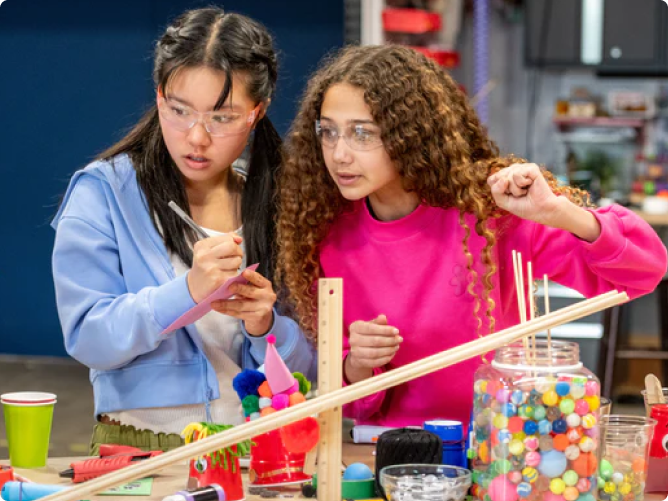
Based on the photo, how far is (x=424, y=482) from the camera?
5.19 ft

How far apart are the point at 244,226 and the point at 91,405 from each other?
159 inches

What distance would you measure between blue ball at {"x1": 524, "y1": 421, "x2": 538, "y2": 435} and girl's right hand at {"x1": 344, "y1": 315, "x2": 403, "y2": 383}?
41cm

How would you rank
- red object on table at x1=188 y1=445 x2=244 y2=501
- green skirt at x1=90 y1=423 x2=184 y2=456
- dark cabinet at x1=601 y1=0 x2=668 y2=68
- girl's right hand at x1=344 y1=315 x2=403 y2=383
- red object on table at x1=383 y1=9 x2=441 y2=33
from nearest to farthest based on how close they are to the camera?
red object on table at x1=188 y1=445 x2=244 y2=501 → girl's right hand at x1=344 y1=315 x2=403 y2=383 → green skirt at x1=90 y1=423 x2=184 y2=456 → red object on table at x1=383 y1=9 x2=441 y2=33 → dark cabinet at x1=601 y1=0 x2=668 y2=68

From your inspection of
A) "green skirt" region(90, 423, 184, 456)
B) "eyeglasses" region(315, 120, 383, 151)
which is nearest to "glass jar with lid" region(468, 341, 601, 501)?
"eyeglasses" region(315, 120, 383, 151)

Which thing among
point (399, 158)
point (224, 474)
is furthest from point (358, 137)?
point (224, 474)

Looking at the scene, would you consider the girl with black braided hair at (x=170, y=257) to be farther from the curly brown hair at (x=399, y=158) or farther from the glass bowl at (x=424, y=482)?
the glass bowl at (x=424, y=482)

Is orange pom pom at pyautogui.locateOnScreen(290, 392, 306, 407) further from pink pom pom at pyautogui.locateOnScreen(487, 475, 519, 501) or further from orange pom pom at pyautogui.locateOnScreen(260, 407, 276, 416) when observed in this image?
pink pom pom at pyautogui.locateOnScreen(487, 475, 519, 501)

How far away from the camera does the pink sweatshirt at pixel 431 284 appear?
2.04m

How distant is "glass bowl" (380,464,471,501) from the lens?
1.56m

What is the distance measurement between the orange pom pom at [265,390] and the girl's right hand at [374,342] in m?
0.28

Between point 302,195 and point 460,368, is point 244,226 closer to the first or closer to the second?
point 302,195

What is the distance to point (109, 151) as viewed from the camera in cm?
220

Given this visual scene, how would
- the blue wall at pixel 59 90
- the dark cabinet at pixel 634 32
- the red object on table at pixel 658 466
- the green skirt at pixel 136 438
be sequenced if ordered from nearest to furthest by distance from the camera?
the red object on table at pixel 658 466, the green skirt at pixel 136 438, the blue wall at pixel 59 90, the dark cabinet at pixel 634 32

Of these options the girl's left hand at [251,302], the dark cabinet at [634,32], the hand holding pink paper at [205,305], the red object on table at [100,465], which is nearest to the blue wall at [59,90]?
the dark cabinet at [634,32]
